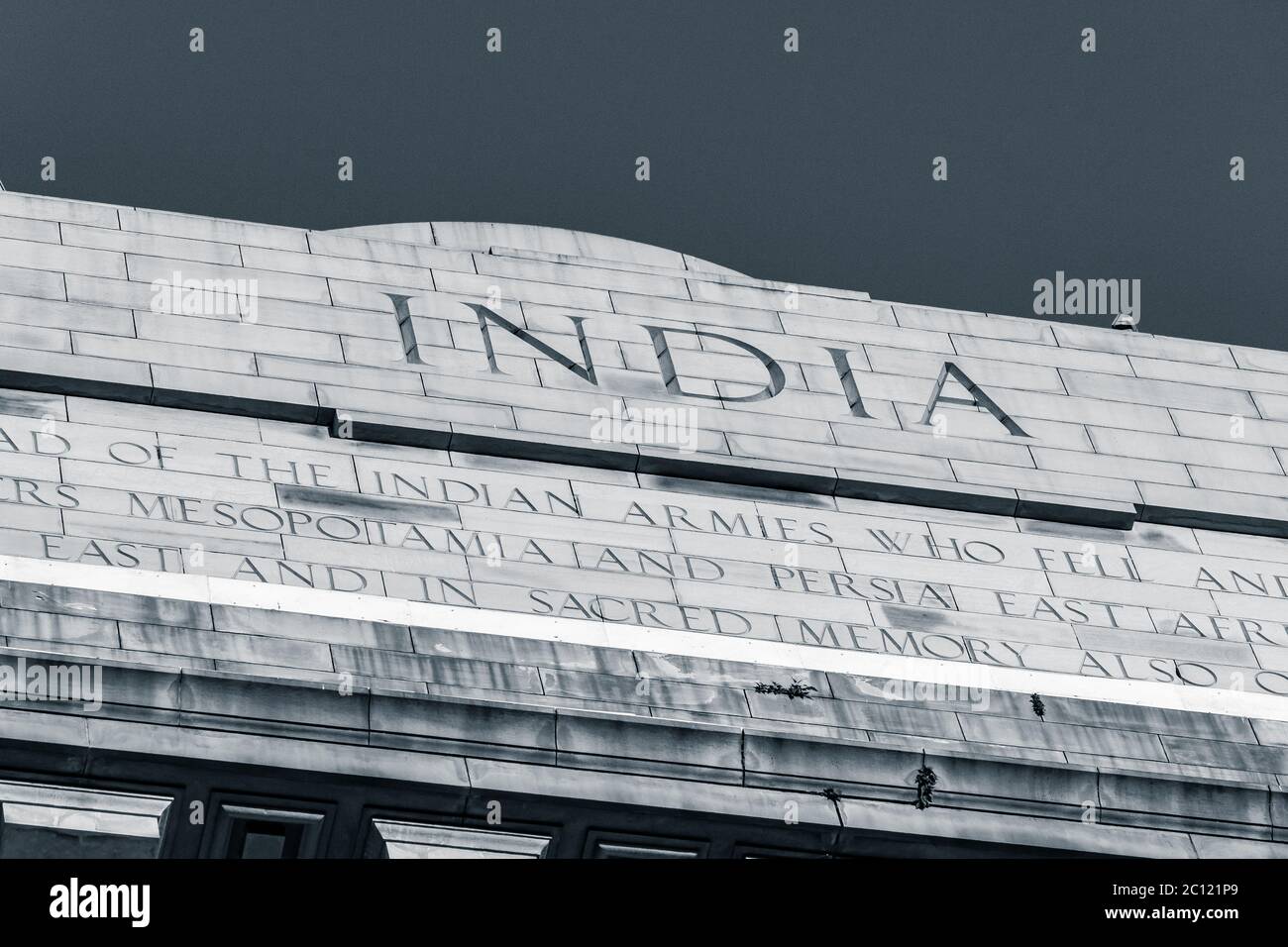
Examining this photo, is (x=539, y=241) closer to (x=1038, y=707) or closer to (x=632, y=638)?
(x=632, y=638)

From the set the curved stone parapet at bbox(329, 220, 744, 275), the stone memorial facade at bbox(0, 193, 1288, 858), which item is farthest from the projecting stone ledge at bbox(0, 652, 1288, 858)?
the curved stone parapet at bbox(329, 220, 744, 275)

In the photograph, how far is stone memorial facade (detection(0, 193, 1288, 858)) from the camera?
1989 cm

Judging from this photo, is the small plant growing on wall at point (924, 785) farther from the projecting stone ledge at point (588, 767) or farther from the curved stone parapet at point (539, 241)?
the curved stone parapet at point (539, 241)

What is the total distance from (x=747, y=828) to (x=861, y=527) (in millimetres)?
6958

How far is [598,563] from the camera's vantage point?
24797 millimetres

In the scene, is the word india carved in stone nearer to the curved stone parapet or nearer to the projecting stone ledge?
the curved stone parapet

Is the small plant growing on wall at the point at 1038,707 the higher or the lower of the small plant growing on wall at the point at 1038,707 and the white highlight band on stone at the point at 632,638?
the lower

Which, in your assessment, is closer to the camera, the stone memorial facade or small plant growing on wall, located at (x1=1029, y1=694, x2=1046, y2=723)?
the stone memorial facade

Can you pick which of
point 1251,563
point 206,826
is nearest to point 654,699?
point 206,826

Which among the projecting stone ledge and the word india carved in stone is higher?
the word india carved in stone

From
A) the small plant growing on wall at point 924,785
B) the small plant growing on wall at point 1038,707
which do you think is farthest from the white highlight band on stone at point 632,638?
the small plant growing on wall at point 924,785

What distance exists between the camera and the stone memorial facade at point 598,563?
1989cm

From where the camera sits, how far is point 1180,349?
3116 centimetres

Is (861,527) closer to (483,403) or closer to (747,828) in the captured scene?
(483,403)
